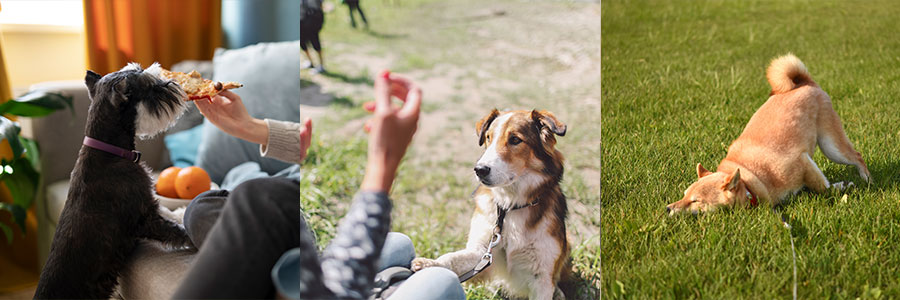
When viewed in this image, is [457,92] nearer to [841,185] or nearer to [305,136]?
[305,136]

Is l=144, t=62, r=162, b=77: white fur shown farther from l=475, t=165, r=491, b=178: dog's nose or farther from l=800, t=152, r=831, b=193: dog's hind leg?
l=800, t=152, r=831, b=193: dog's hind leg

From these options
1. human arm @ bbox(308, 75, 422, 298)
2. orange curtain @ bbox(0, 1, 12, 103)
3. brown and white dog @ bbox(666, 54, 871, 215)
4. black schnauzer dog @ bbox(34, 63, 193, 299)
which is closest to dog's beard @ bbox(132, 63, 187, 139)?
black schnauzer dog @ bbox(34, 63, 193, 299)

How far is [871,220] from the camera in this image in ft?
5.45

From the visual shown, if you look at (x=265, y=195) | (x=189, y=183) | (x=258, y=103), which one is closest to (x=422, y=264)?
(x=265, y=195)

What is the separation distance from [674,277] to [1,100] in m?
2.56

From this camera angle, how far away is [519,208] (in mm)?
1134

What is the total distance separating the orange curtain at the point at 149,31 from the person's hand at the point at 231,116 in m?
1.60

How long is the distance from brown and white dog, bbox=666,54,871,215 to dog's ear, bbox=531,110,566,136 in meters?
0.73

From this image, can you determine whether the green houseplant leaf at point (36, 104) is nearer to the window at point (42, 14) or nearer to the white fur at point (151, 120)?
the window at point (42, 14)

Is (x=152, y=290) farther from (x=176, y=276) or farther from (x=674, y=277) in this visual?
(x=674, y=277)

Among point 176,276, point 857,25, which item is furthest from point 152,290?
point 857,25

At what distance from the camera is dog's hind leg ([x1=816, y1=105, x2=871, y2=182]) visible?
174 cm

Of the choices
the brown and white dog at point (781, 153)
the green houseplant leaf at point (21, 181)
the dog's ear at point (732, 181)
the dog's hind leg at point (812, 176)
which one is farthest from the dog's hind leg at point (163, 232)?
the dog's hind leg at point (812, 176)

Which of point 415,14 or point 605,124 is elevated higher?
point 415,14
